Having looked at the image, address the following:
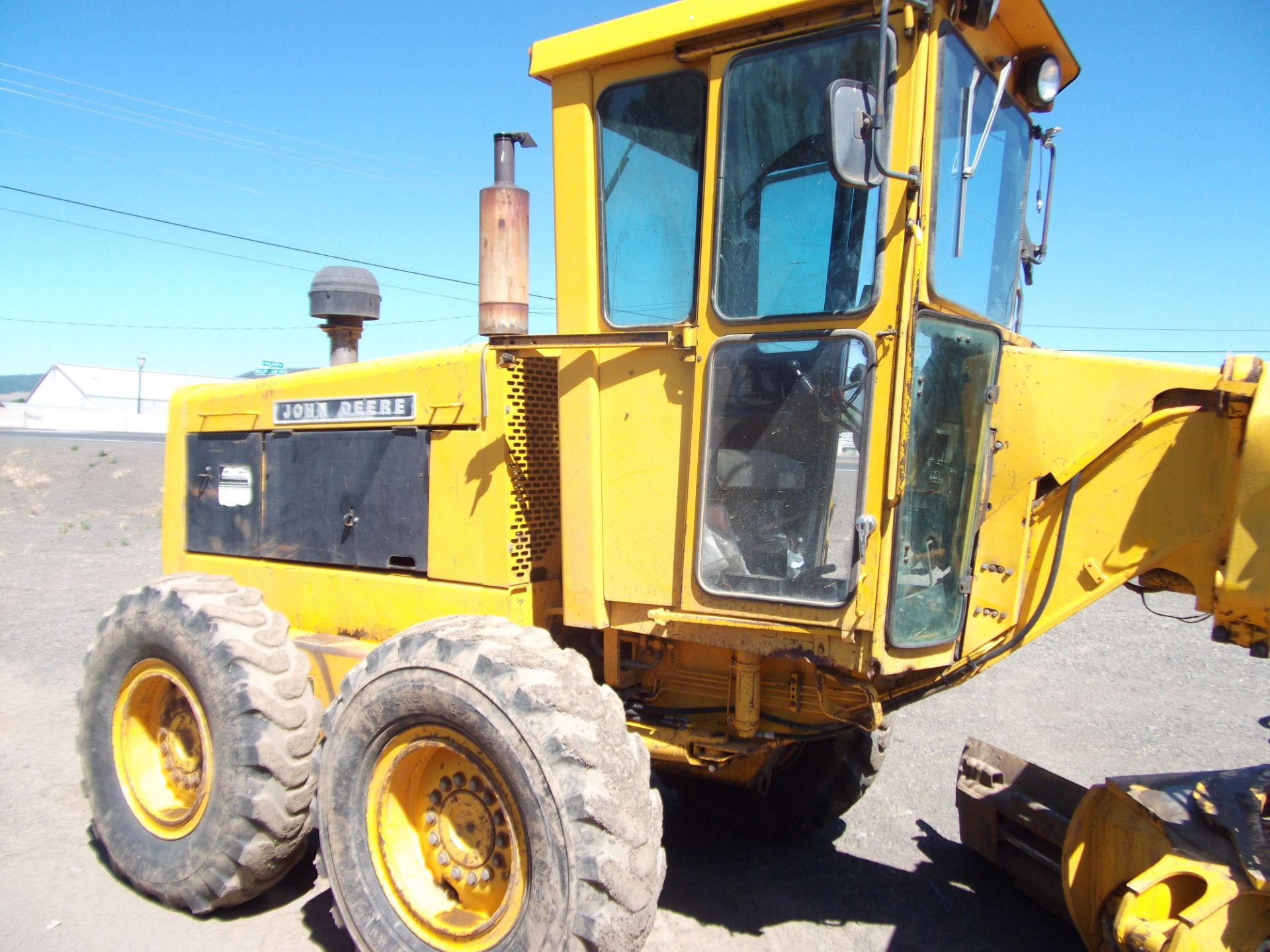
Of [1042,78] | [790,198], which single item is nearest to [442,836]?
[790,198]

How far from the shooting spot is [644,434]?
310cm

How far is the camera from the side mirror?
2.39 meters

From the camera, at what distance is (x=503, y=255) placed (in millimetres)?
3396

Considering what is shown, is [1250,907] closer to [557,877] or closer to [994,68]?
[557,877]

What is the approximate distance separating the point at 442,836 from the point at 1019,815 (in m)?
2.25

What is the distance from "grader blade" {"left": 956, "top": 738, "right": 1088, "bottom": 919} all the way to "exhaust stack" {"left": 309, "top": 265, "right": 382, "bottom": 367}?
357 cm

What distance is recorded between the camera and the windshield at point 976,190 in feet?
9.07

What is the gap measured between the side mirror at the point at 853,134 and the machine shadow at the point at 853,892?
2.77m

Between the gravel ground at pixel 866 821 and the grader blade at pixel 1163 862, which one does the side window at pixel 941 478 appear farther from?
the gravel ground at pixel 866 821

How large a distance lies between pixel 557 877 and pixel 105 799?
242cm

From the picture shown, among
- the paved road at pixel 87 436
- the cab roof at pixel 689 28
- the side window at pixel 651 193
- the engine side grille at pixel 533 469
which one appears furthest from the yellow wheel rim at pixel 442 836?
the paved road at pixel 87 436

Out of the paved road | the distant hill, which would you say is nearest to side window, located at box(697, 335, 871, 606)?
the paved road

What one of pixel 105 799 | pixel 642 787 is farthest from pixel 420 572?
pixel 105 799

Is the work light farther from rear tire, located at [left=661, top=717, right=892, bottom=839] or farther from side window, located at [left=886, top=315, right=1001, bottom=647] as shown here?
rear tire, located at [left=661, top=717, right=892, bottom=839]
